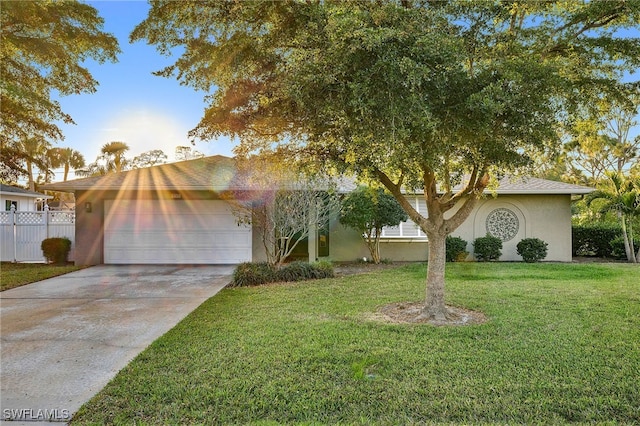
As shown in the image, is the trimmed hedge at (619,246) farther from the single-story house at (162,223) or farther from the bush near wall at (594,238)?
the single-story house at (162,223)

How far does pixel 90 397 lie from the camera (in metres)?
3.68

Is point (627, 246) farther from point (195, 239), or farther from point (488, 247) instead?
point (195, 239)

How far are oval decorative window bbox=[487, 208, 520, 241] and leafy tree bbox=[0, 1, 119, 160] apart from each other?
42.0ft

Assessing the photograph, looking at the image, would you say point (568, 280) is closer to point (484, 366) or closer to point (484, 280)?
point (484, 280)

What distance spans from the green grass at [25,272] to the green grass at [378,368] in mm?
6133

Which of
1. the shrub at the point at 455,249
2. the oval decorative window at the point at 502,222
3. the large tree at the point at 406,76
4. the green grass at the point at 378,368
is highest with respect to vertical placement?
the large tree at the point at 406,76

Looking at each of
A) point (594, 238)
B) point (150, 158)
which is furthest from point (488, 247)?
point (150, 158)

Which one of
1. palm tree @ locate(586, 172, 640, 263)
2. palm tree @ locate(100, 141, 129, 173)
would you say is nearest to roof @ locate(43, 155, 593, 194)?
palm tree @ locate(586, 172, 640, 263)

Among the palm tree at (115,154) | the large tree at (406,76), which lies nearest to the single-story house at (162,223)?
the large tree at (406,76)

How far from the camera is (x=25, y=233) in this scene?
47.1 feet

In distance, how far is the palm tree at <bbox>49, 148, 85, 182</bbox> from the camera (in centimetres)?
3697

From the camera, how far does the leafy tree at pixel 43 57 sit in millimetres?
8133

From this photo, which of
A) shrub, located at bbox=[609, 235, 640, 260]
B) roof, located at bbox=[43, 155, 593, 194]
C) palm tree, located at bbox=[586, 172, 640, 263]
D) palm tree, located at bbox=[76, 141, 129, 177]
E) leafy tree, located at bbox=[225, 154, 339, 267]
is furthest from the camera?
palm tree, located at bbox=[76, 141, 129, 177]

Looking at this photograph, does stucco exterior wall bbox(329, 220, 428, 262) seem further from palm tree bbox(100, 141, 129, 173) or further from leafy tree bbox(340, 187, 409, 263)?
palm tree bbox(100, 141, 129, 173)
